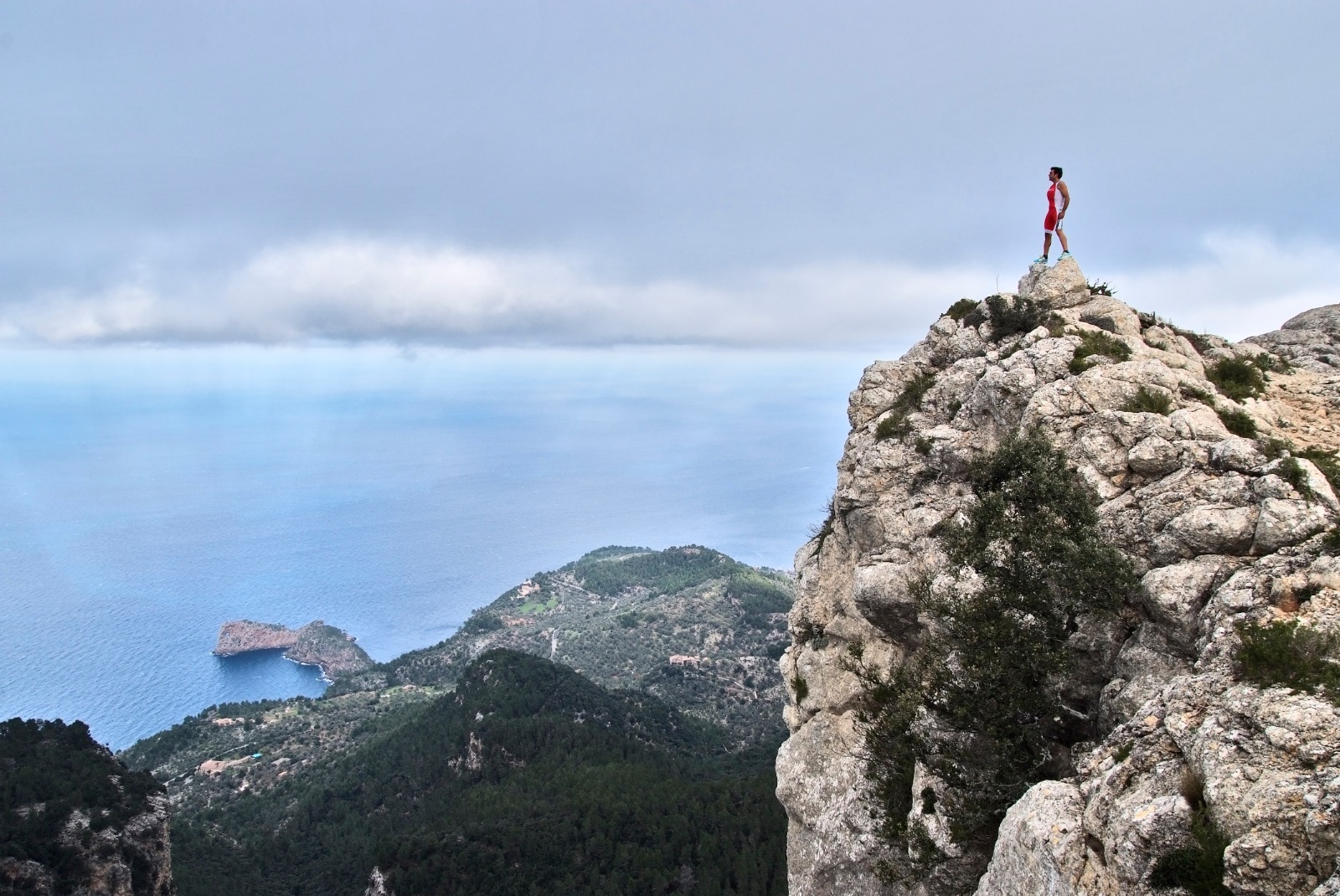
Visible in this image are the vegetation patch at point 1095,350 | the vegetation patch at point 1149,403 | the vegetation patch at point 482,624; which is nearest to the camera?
the vegetation patch at point 1149,403

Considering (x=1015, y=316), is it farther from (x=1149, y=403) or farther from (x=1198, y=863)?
(x=1198, y=863)

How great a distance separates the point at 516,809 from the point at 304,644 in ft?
348

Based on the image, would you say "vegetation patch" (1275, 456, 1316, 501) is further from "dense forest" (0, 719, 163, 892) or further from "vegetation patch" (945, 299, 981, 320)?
"dense forest" (0, 719, 163, 892)

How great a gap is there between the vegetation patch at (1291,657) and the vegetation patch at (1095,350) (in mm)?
7589

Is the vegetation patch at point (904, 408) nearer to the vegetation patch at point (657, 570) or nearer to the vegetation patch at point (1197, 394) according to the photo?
the vegetation patch at point (1197, 394)

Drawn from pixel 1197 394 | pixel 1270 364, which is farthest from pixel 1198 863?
pixel 1270 364

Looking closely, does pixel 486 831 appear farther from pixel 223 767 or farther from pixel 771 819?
pixel 223 767

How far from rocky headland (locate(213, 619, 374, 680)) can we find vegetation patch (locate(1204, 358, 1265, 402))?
136 metres

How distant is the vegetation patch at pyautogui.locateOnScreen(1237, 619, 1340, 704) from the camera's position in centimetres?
702

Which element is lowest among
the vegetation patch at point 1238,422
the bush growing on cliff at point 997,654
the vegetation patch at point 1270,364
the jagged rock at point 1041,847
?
the jagged rock at point 1041,847

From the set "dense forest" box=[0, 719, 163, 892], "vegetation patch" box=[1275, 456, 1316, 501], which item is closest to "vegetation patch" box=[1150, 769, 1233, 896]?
"vegetation patch" box=[1275, 456, 1316, 501]

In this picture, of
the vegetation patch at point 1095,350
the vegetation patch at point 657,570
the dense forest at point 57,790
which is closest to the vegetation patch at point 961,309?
the vegetation patch at point 1095,350

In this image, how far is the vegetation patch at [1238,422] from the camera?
12562 millimetres

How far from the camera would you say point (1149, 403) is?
13.1 metres
